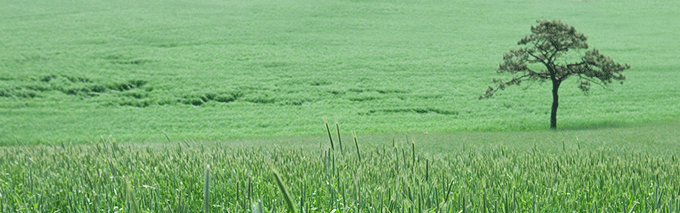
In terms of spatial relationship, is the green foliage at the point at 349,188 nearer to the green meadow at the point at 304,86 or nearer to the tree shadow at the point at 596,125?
the green meadow at the point at 304,86

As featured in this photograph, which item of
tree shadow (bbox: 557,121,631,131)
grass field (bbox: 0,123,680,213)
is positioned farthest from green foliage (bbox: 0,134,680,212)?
tree shadow (bbox: 557,121,631,131)

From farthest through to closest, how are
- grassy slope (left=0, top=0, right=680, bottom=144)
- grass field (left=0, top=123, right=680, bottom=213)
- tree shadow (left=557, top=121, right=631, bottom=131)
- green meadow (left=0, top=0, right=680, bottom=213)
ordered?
grassy slope (left=0, top=0, right=680, bottom=144)
tree shadow (left=557, top=121, right=631, bottom=131)
green meadow (left=0, top=0, right=680, bottom=213)
grass field (left=0, top=123, right=680, bottom=213)

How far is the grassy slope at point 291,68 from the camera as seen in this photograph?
18.2 metres

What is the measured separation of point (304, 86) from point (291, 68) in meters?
2.73

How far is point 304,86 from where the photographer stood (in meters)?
22.4

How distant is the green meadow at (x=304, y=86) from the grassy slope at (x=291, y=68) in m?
0.11

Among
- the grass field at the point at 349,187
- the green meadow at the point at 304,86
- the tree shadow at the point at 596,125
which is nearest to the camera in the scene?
the grass field at the point at 349,187

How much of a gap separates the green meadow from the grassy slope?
11 cm

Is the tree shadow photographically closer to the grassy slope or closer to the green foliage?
the grassy slope

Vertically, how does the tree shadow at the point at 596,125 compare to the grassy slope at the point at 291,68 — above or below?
below

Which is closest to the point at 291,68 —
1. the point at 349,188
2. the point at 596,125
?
the point at 596,125

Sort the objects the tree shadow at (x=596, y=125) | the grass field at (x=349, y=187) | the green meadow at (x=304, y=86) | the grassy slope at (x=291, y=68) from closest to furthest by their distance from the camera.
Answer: the grass field at (x=349, y=187) → the green meadow at (x=304, y=86) → the tree shadow at (x=596, y=125) → the grassy slope at (x=291, y=68)

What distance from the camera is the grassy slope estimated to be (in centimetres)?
1820

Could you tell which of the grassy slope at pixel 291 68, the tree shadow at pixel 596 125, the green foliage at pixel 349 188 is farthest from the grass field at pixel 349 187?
the tree shadow at pixel 596 125
